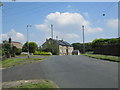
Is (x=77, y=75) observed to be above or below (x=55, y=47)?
below

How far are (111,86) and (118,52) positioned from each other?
20410 millimetres

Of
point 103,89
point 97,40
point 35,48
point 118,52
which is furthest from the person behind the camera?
point 35,48

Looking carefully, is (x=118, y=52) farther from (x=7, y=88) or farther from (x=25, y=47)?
(x=25, y=47)

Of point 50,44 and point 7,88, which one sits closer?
point 7,88

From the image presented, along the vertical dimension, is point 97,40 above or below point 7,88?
above

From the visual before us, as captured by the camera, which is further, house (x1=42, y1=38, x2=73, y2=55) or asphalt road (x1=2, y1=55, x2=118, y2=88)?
house (x1=42, y1=38, x2=73, y2=55)

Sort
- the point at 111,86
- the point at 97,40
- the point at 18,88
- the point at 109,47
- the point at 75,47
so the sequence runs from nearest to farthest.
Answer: the point at 111,86 < the point at 18,88 < the point at 109,47 < the point at 97,40 < the point at 75,47

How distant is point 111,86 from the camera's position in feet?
22.1

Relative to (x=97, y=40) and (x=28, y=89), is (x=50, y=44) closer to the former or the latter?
(x=97, y=40)

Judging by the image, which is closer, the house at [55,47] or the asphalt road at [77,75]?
the asphalt road at [77,75]

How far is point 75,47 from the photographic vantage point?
4082 inches

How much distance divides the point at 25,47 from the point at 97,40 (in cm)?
4329

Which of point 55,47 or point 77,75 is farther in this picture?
point 55,47

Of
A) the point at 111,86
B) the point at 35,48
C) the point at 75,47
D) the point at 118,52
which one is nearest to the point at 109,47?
the point at 118,52
